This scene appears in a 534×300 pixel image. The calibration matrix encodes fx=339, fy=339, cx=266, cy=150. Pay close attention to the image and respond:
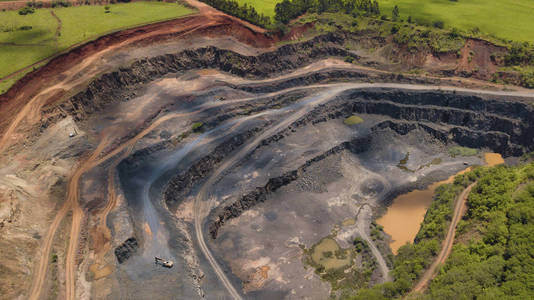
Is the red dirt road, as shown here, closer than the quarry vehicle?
No

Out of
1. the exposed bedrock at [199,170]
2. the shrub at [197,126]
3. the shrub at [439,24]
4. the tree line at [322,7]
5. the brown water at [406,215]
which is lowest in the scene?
the brown water at [406,215]

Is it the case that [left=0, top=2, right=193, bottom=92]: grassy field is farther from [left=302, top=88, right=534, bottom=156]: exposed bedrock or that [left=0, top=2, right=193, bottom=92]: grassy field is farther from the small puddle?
the small puddle

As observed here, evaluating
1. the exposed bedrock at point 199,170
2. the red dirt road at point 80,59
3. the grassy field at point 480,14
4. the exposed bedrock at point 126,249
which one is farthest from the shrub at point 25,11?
the grassy field at point 480,14

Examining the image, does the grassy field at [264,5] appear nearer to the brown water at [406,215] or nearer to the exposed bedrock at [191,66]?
the exposed bedrock at [191,66]

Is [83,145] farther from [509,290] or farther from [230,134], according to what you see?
[509,290]

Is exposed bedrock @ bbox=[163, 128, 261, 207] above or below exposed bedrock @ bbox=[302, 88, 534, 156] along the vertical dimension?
below

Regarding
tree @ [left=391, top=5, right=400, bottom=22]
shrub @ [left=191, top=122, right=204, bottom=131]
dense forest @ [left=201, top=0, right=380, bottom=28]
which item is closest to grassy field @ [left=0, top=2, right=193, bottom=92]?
dense forest @ [left=201, top=0, right=380, bottom=28]

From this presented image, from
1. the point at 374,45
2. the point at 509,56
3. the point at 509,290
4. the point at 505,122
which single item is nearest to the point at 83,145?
the point at 509,290
